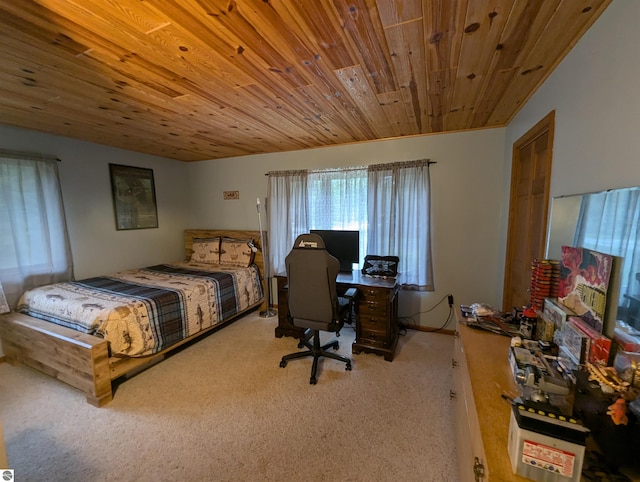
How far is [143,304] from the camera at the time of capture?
2.39 m

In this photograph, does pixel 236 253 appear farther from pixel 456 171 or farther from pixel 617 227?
pixel 617 227

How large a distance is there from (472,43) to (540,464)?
1748 mm

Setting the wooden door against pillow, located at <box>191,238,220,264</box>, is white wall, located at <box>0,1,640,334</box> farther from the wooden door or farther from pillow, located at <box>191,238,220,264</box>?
pillow, located at <box>191,238,220,264</box>

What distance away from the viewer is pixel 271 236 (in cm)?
390

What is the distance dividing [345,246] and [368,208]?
22.0 inches

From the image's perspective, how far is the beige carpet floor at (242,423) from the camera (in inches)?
60.9

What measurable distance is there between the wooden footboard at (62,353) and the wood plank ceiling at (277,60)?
6.01ft

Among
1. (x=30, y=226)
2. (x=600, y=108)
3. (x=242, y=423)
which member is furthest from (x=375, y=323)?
(x=30, y=226)

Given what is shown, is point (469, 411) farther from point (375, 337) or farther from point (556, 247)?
point (375, 337)

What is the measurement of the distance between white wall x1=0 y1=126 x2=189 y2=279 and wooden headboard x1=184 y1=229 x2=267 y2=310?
0.31 meters

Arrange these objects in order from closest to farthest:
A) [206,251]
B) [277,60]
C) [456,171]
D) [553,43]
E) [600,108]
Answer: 1. [600,108]
2. [553,43]
3. [277,60]
4. [456,171]
5. [206,251]

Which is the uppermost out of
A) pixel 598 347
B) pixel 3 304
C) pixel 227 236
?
pixel 227 236

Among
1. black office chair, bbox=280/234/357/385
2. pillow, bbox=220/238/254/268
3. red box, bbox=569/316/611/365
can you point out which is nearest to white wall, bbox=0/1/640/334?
pillow, bbox=220/238/254/268

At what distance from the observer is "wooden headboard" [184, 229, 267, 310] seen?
396 cm
